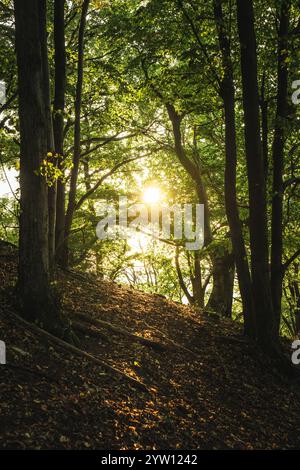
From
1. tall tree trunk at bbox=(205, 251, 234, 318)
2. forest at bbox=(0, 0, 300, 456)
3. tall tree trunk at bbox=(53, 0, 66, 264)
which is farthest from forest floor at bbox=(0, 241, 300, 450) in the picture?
tall tree trunk at bbox=(205, 251, 234, 318)

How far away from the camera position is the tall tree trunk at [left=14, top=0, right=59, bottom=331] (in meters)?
6.68

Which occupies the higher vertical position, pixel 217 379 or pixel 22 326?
pixel 22 326

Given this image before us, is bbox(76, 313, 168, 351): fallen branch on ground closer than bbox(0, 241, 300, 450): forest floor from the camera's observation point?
No

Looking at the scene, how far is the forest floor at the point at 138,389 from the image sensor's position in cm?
515

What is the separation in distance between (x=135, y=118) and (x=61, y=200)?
26.5ft

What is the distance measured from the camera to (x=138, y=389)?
6625 mm

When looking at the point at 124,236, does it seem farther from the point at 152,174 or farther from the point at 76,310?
the point at 76,310

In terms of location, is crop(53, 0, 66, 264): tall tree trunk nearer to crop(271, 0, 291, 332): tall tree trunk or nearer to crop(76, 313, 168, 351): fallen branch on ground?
crop(76, 313, 168, 351): fallen branch on ground

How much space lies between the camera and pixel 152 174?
21.1m

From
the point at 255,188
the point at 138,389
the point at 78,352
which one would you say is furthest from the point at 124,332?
the point at 255,188

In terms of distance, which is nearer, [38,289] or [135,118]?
[38,289]

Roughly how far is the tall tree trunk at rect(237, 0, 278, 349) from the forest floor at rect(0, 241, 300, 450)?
31.3 inches
